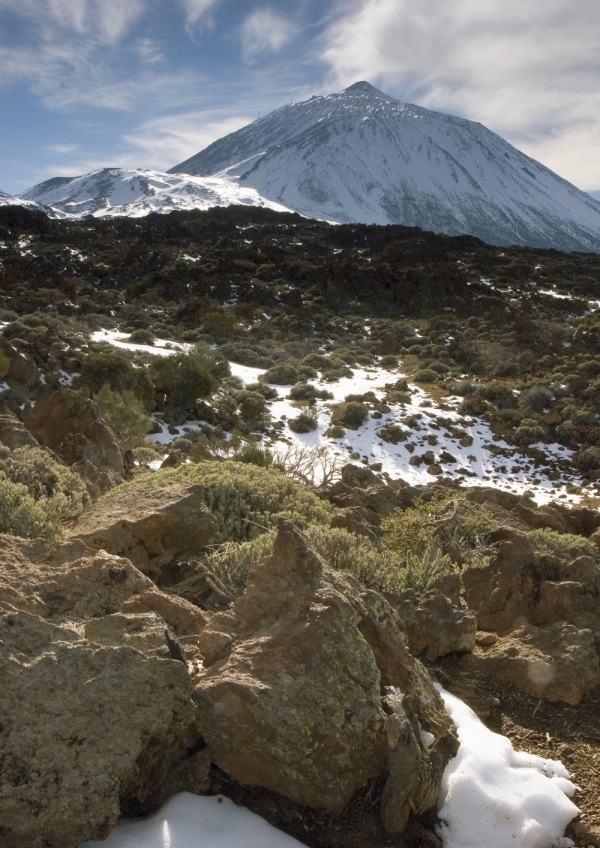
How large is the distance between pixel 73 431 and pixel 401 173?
147 metres

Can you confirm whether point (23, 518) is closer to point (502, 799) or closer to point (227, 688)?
point (227, 688)

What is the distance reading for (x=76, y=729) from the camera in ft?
5.20

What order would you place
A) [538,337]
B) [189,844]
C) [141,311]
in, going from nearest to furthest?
[189,844] < [538,337] < [141,311]

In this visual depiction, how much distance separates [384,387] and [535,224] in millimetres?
122613

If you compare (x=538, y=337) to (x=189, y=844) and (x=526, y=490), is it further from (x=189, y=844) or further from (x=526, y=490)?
(x=189, y=844)

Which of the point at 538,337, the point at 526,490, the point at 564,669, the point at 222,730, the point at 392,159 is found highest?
the point at 392,159

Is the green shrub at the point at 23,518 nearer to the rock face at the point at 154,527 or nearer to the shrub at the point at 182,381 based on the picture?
the rock face at the point at 154,527

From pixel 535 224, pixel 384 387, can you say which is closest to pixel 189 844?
pixel 384 387

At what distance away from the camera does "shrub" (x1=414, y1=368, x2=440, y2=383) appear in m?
18.3

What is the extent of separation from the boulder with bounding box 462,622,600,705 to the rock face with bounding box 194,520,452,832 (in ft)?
2.38

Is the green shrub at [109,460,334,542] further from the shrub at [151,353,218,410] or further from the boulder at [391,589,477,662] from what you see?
the shrub at [151,353,218,410]

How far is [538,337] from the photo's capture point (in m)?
22.0

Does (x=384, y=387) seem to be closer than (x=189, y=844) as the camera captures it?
No

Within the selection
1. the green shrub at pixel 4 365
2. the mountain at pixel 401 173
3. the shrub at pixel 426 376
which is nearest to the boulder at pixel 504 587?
the green shrub at pixel 4 365
